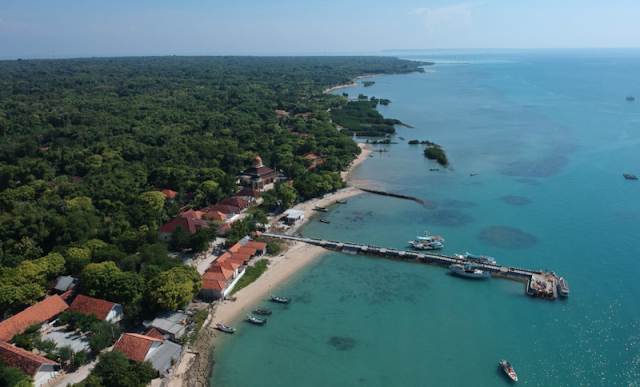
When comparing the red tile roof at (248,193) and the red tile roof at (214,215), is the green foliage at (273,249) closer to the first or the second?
the red tile roof at (214,215)

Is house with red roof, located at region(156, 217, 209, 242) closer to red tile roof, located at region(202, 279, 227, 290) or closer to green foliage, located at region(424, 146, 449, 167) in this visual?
red tile roof, located at region(202, 279, 227, 290)

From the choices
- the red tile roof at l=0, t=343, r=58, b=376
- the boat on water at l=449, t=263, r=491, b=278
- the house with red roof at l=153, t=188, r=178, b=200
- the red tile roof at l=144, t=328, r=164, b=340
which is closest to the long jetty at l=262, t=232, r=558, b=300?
the boat on water at l=449, t=263, r=491, b=278

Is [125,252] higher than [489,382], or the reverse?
[125,252]

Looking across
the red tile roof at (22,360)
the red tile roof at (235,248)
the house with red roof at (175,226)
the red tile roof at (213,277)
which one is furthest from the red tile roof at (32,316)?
the red tile roof at (235,248)

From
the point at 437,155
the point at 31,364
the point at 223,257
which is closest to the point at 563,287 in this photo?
the point at 223,257

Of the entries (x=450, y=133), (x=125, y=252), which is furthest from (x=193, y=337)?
(x=450, y=133)

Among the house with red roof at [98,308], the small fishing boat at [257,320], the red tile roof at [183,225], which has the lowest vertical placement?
the small fishing boat at [257,320]

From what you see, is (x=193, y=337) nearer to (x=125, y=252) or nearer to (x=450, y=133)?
(x=125, y=252)
